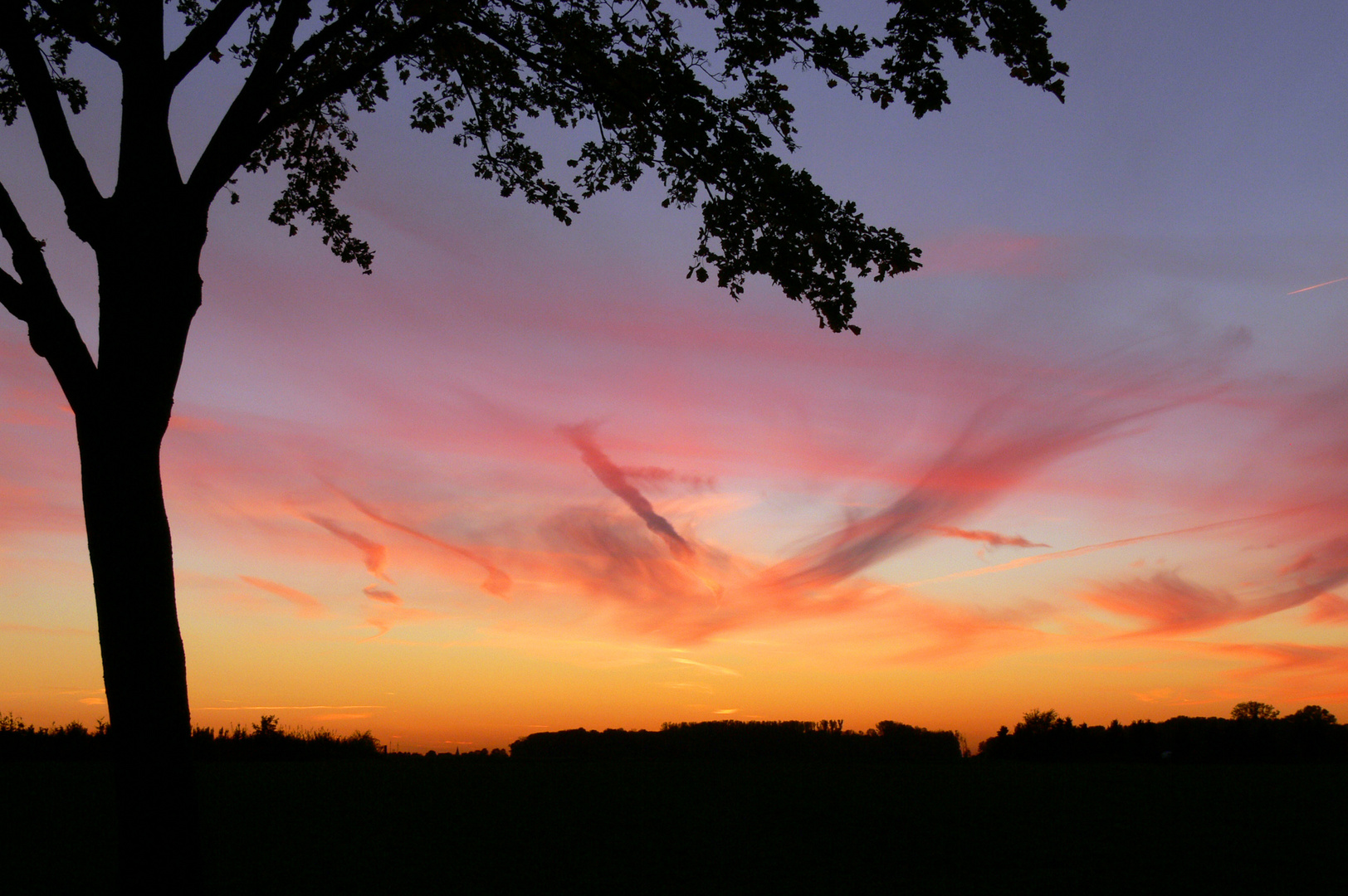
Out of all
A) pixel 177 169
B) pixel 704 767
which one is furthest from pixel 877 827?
pixel 177 169

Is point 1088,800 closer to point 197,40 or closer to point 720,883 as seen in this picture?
point 720,883

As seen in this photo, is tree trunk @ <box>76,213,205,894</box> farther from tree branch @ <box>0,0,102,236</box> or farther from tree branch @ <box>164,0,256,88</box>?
tree branch @ <box>164,0,256,88</box>

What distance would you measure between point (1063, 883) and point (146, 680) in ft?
28.1

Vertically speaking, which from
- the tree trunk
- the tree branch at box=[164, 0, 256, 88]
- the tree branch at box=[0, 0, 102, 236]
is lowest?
the tree trunk

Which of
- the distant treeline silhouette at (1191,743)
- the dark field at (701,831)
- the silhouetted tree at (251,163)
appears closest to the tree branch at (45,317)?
the silhouetted tree at (251,163)

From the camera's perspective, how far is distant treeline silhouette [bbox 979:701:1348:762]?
78.7 ft

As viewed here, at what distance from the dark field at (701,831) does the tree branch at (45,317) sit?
4.99 meters

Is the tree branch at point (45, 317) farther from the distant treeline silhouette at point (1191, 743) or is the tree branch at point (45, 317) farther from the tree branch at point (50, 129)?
the distant treeline silhouette at point (1191, 743)

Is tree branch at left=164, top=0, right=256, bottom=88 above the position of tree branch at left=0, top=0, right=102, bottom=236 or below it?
above

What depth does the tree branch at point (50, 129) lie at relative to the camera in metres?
8.00

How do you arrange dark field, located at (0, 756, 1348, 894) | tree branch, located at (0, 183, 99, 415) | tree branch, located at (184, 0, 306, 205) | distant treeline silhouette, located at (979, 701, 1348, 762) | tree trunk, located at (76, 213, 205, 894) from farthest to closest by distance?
1. distant treeline silhouette, located at (979, 701, 1348, 762)
2. dark field, located at (0, 756, 1348, 894)
3. tree branch, located at (184, 0, 306, 205)
4. tree branch, located at (0, 183, 99, 415)
5. tree trunk, located at (76, 213, 205, 894)

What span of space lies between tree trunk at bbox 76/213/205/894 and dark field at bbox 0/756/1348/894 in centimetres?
244

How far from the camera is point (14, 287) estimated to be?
751cm

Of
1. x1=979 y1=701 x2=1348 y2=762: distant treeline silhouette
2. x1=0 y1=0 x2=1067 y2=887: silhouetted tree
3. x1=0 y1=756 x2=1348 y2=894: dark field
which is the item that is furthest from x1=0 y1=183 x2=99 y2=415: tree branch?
x1=979 y1=701 x2=1348 y2=762: distant treeline silhouette
